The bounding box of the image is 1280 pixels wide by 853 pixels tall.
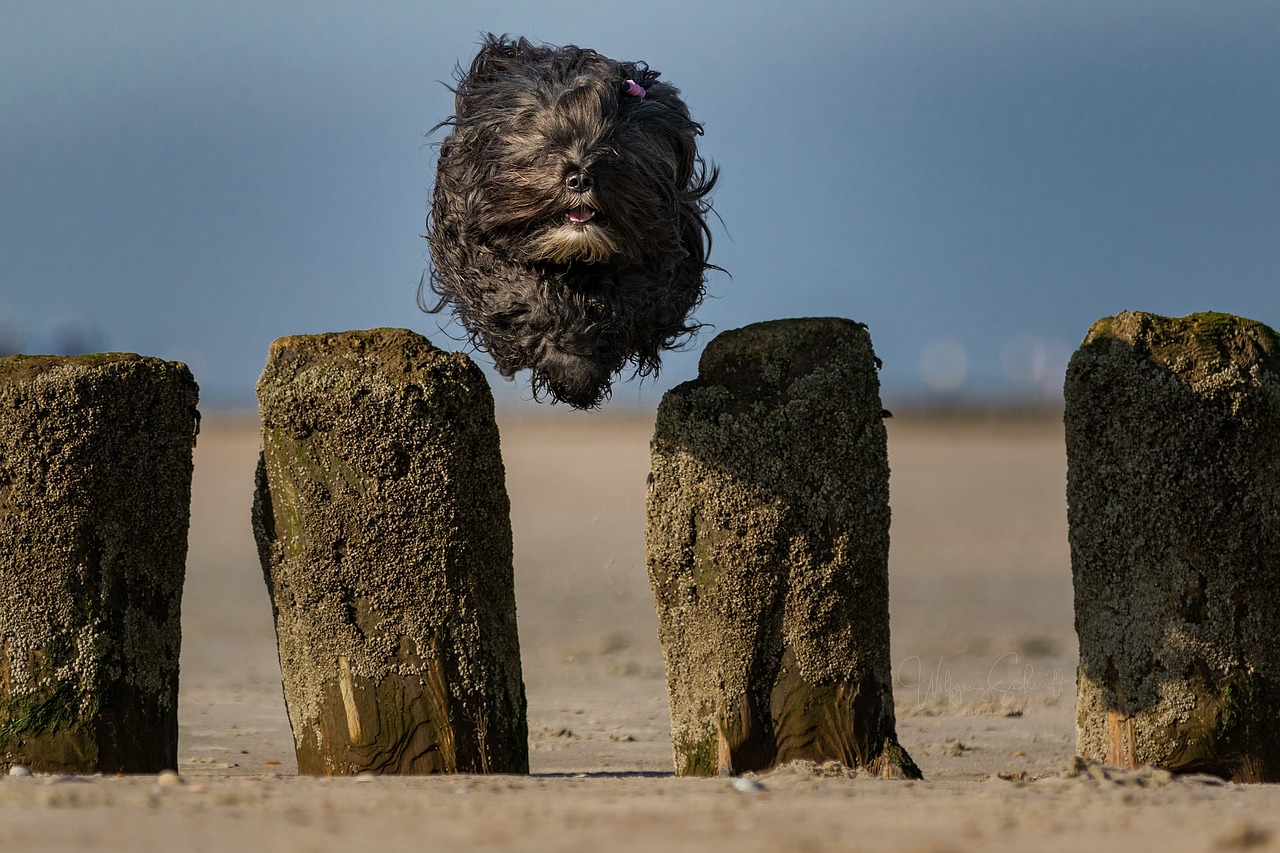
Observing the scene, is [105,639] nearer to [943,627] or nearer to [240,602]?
[943,627]

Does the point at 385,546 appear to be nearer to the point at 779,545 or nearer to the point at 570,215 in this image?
the point at 779,545

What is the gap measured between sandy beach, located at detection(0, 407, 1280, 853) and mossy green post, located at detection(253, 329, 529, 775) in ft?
1.19

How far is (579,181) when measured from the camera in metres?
6.29

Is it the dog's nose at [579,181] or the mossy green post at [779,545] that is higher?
the dog's nose at [579,181]

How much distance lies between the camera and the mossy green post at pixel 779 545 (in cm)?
556

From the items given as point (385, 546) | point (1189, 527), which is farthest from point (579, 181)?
point (1189, 527)

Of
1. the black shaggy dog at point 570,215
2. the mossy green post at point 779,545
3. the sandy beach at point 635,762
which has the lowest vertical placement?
the sandy beach at point 635,762

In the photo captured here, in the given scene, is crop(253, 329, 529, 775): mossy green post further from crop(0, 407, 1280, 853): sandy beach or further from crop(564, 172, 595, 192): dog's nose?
crop(564, 172, 595, 192): dog's nose

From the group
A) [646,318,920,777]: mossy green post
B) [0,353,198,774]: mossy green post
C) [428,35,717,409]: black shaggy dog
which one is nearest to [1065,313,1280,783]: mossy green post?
[646,318,920,777]: mossy green post

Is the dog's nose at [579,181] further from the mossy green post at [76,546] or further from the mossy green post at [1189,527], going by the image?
the mossy green post at [1189,527]

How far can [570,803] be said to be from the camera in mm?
4484

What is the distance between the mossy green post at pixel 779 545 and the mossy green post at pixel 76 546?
1.90 metres

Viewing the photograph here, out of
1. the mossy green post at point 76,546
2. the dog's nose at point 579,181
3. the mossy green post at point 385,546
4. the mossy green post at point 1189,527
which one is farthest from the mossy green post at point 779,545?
the mossy green post at point 76,546

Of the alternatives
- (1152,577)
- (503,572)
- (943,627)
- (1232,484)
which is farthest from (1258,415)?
(943,627)
